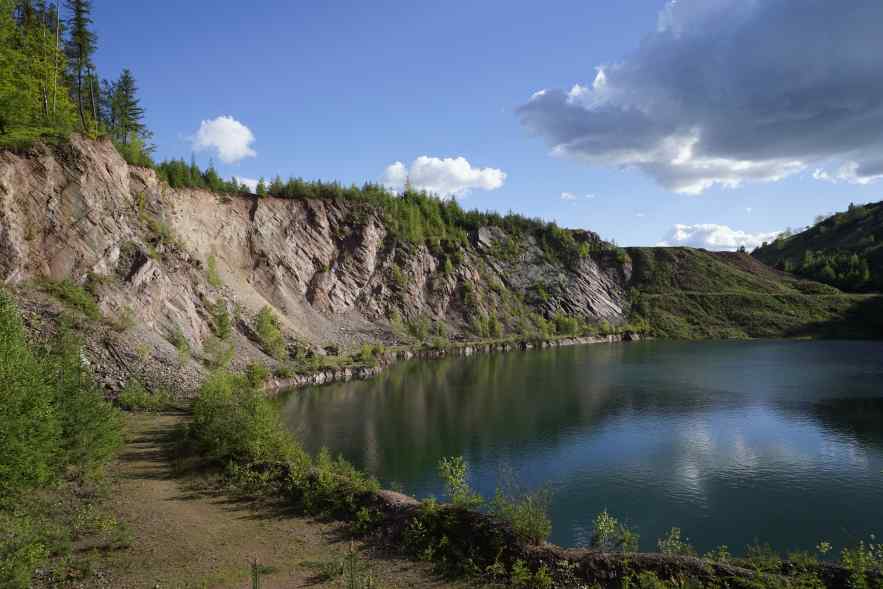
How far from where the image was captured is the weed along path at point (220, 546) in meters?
11.7

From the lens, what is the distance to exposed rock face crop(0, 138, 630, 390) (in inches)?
1373

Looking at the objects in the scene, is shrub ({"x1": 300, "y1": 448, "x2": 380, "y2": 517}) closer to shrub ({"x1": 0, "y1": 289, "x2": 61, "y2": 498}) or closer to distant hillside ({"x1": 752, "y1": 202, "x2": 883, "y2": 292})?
shrub ({"x1": 0, "y1": 289, "x2": 61, "y2": 498})

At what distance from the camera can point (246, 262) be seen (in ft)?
196

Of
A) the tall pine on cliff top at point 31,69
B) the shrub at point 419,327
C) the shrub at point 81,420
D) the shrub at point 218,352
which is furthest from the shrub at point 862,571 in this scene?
the shrub at point 419,327

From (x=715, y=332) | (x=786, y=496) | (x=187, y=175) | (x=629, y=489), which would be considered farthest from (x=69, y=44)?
(x=715, y=332)

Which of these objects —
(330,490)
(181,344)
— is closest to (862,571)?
(330,490)

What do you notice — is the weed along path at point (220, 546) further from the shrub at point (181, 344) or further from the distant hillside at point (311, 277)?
the shrub at point (181, 344)

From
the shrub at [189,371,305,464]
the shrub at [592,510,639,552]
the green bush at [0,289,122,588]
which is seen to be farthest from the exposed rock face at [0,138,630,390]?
the shrub at [592,510,639,552]

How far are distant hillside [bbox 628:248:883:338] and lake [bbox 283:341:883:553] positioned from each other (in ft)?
126

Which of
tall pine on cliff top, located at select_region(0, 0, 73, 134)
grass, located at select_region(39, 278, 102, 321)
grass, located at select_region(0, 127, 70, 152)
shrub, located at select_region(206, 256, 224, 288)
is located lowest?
grass, located at select_region(39, 278, 102, 321)

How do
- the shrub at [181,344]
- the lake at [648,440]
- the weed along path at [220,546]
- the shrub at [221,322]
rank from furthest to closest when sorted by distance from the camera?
the shrub at [221,322]
the shrub at [181,344]
the lake at [648,440]
the weed along path at [220,546]

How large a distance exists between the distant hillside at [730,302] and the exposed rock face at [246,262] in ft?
21.1

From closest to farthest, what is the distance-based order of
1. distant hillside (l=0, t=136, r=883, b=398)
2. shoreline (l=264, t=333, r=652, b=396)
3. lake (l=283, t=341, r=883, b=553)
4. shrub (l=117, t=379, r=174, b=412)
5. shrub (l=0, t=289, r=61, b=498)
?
shrub (l=0, t=289, r=61, b=498) < lake (l=283, t=341, r=883, b=553) < shrub (l=117, t=379, r=174, b=412) < distant hillside (l=0, t=136, r=883, b=398) < shoreline (l=264, t=333, r=652, b=396)

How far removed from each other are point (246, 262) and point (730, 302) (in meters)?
82.4
